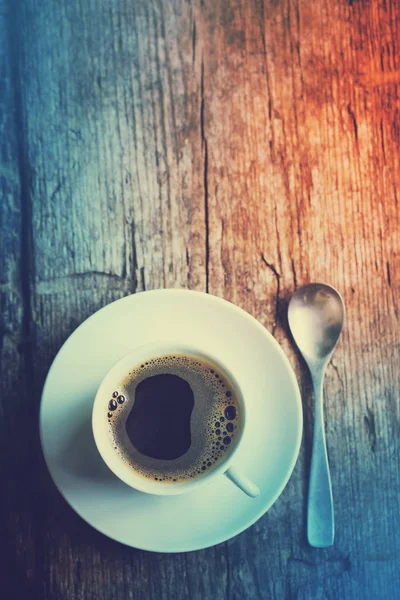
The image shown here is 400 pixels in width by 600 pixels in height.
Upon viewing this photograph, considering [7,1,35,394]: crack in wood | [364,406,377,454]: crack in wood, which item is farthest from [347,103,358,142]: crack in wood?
[7,1,35,394]: crack in wood

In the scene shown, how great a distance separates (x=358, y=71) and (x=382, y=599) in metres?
1.16

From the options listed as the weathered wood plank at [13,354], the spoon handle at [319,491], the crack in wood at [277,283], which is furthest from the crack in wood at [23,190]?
the spoon handle at [319,491]

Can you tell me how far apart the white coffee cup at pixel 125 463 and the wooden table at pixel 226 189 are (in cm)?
22

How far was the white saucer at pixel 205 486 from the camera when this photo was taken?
896mm

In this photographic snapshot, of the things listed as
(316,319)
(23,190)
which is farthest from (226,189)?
(23,190)

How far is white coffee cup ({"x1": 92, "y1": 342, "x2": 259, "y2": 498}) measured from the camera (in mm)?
806

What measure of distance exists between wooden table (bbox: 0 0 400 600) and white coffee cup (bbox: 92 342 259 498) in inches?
8.8

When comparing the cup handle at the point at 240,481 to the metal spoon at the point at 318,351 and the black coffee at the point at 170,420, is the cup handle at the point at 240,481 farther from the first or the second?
the metal spoon at the point at 318,351

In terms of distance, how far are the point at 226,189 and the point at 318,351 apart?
404mm

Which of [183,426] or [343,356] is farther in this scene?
[343,356]

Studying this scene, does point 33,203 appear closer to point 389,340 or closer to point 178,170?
point 178,170

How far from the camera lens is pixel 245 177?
1.05m

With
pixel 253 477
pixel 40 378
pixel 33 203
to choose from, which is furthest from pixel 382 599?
pixel 33 203

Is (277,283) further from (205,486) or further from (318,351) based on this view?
(205,486)
